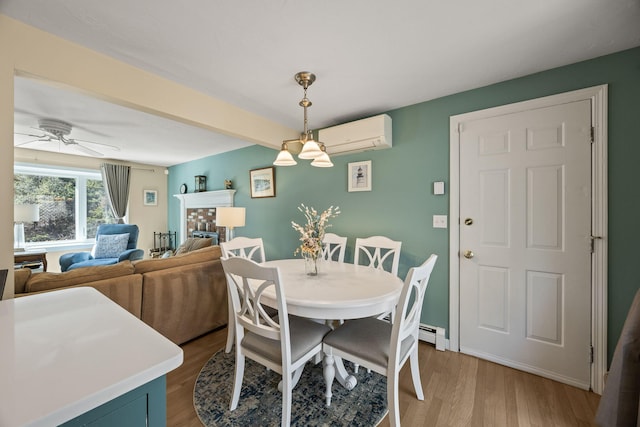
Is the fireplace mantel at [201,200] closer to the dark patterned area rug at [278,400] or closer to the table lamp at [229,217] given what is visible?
the table lamp at [229,217]

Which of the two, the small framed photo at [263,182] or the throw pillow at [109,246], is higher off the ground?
the small framed photo at [263,182]

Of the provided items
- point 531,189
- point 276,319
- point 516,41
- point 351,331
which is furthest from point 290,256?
point 516,41

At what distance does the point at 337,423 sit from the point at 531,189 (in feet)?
6.99

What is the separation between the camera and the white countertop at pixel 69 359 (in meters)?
0.50

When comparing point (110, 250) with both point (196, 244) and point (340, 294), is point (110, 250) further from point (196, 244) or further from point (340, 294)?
point (340, 294)

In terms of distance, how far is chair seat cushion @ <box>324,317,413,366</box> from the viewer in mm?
1422

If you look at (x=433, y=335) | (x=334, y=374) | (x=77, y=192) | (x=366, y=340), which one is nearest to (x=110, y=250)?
(x=77, y=192)

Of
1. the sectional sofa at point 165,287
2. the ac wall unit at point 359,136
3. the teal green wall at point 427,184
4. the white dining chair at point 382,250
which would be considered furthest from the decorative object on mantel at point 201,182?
the white dining chair at point 382,250

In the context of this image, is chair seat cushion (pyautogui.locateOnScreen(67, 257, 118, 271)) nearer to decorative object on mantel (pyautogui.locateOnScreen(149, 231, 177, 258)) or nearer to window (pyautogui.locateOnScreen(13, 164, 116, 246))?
window (pyautogui.locateOnScreen(13, 164, 116, 246))

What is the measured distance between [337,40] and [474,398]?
2.48 m

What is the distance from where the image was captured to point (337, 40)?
1.56 m

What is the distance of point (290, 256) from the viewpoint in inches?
139

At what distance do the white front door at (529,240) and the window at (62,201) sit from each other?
632 cm

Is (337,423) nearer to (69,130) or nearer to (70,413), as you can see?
(70,413)
